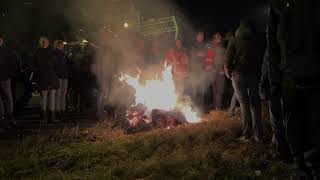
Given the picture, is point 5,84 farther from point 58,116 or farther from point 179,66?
point 179,66

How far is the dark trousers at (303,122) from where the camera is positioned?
13.6 ft

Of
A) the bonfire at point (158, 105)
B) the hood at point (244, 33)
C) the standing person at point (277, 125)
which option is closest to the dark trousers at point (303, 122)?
the standing person at point (277, 125)

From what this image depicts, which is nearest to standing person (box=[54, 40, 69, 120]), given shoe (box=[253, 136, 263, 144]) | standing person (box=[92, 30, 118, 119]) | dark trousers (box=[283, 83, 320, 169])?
standing person (box=[92, 30, 118, 119])

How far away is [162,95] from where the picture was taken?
11781 millimetres

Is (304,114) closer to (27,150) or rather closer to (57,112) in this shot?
(27,150)

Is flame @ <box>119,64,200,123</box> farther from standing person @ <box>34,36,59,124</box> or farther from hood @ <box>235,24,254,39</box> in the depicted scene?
hood @ <box>235,24,254,39</box>

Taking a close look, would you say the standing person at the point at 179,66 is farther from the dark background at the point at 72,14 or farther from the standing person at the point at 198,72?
the dark background at the point at 72,14

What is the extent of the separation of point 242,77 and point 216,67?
4544 mm

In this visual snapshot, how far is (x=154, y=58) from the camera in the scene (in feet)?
49.0

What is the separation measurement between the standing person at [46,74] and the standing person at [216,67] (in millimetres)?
4388

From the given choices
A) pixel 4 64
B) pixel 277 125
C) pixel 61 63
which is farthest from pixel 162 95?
pixel 277 125

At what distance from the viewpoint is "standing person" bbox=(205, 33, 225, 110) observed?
40.9ft

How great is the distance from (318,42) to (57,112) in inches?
375

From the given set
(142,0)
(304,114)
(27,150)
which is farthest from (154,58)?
(304,114)
